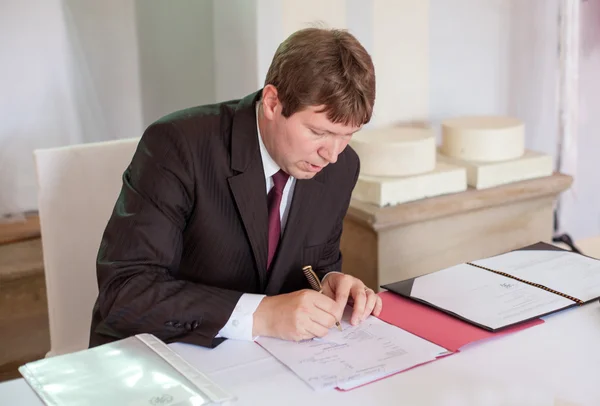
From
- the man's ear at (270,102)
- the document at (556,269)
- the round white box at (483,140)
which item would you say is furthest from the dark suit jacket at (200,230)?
the round white box at (483,140)

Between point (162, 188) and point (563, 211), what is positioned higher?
point (162, 188)

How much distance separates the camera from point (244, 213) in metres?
1.52

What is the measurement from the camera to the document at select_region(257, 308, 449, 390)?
1.17 metres

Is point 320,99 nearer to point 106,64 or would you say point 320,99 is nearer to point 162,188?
point 162,188

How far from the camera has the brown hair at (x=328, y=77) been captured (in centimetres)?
136

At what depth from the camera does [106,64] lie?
2.86 metres

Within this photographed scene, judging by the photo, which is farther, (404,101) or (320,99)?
(404,101)

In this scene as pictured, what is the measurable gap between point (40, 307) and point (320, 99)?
5.53 feet

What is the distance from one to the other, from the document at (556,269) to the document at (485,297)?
0.04 metres

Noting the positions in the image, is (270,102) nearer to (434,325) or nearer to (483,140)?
(434,325)

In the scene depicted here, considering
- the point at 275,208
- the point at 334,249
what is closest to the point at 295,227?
the point at 275,208

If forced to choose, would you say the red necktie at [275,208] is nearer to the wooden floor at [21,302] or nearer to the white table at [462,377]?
the white table at [462,377]

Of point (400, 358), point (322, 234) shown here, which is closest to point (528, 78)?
point (322, 234)

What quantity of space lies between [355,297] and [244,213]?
28 cm
